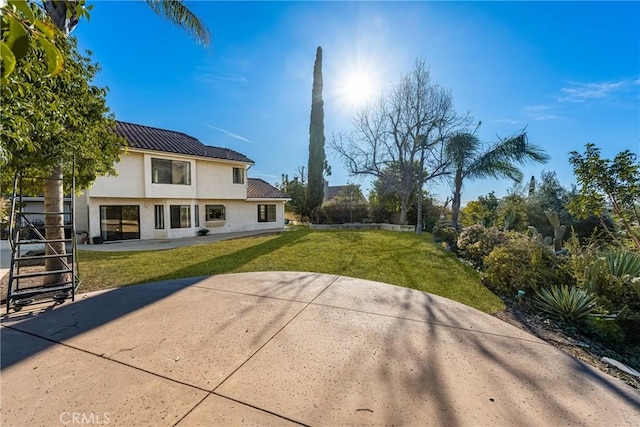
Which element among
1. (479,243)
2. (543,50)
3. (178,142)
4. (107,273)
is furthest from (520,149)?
(178,142)

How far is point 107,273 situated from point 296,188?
2117 cm

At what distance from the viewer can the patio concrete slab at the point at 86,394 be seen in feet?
6.90

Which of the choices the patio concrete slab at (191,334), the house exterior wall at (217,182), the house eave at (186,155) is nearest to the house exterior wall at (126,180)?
the house eave at (186,155)

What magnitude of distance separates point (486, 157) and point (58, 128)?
17083mm

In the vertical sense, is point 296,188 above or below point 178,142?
below

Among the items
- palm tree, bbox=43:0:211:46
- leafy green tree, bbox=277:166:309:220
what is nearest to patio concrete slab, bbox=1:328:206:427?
palm tree, bbox=43:0:211:46

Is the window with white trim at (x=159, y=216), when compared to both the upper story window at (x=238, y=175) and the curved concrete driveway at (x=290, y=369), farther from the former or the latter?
the curved concrete driveway at (x=290, y=369)

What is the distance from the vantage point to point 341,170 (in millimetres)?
21062

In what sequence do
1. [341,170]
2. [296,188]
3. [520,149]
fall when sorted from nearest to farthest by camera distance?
[520,149] < [341,170] < [296,188]

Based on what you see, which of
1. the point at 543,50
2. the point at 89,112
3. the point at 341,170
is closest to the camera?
the point at 89,112

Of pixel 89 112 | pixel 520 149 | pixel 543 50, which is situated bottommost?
pixel 89 112

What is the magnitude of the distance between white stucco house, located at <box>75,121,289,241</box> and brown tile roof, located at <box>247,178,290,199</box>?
0.35 meters

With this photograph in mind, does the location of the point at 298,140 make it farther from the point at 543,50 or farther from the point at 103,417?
the point at 103,417

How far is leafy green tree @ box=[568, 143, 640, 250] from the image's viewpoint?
5.53 metres
